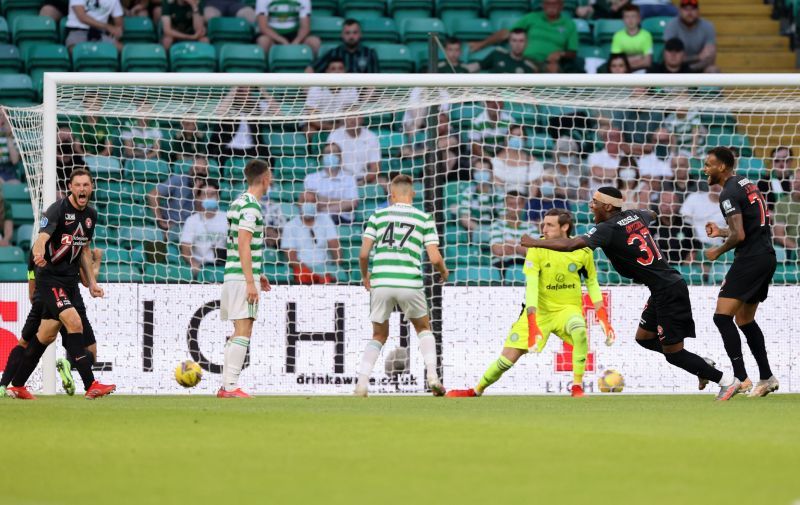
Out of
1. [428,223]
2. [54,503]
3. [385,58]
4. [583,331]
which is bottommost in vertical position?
[54,503]

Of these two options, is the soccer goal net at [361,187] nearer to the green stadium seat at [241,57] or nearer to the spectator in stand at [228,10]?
the green stadium seat at [241,57]

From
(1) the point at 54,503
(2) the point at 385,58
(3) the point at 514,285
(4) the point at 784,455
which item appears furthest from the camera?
(2) the point at 385,58

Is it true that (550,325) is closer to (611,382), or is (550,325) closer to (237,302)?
(611,382)

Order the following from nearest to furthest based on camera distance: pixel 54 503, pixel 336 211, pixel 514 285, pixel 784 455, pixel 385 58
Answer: pixel 54 503
pixel 784 455
pixel 514 285
pixel 336 211
pixel 385 58

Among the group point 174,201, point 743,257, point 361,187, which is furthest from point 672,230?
point 174,201

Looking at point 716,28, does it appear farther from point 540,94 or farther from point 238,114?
point 238,114

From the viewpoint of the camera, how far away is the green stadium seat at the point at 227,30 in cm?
1764

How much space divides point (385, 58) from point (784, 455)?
1204 centimetres

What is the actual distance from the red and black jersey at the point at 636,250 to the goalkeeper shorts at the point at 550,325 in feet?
2.46

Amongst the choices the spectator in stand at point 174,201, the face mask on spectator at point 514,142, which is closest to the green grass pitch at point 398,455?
the spectator in stand at point 174,201

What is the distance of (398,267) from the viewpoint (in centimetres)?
1088

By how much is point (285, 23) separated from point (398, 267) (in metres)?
7.63

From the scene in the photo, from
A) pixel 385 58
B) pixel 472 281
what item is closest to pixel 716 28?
pixel 385 58

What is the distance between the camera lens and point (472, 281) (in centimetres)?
1317
